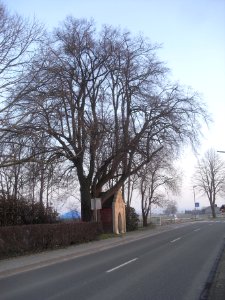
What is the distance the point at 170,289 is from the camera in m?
11.3

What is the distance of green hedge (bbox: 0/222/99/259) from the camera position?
72.5 ft

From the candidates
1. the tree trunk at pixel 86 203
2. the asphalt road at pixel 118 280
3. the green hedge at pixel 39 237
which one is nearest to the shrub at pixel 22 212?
the green hedge at pixel 39 237

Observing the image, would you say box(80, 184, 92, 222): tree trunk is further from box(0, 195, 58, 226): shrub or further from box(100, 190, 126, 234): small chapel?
box(0, 195, 58, 226): shrub

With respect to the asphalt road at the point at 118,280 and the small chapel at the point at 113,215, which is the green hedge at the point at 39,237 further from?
the small chapel at the point at 113,215

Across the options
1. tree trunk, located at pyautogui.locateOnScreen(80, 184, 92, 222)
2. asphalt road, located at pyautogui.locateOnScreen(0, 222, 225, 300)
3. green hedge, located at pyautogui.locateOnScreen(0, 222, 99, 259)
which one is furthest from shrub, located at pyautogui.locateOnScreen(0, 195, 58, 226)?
tree trunk, located at pyautogui.locateOnScreen(80, 184, 92, 222)

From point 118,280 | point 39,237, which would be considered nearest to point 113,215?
point 39,237

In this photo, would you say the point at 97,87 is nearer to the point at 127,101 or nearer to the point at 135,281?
the point at 127,101

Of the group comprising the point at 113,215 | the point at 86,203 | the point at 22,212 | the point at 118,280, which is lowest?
the point at 118,280

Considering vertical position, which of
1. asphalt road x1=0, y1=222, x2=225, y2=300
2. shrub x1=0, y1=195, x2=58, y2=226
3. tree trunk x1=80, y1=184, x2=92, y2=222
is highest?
tree trunk x1=80, y1=184, x2=92, y2=222

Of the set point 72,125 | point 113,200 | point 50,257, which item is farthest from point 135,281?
point 113,200

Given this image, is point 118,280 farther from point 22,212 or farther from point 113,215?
point 113,215

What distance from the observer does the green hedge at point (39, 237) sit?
72.5 feet

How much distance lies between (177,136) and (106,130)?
670 cm

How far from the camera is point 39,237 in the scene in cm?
2523
